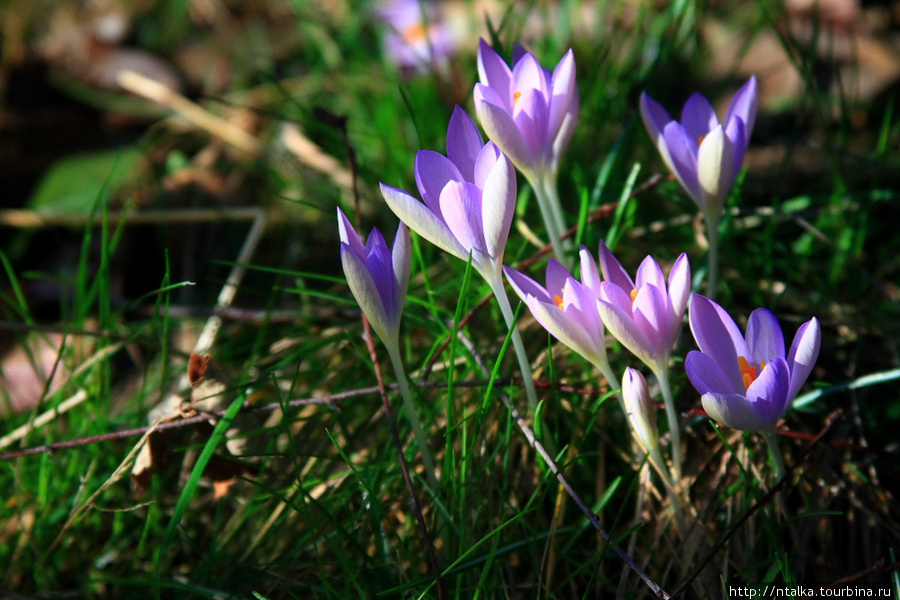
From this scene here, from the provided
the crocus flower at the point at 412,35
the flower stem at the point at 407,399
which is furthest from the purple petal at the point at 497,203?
the crocus flower at the point at 412,35

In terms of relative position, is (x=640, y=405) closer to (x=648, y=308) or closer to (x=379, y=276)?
(x=648, y=308)

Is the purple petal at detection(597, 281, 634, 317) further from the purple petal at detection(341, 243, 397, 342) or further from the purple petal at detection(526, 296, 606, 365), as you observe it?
the purple petal at detection(341, 243, 397, 342)

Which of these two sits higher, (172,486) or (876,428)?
(876,428)

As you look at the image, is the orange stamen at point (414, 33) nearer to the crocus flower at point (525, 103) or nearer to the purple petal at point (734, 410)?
the crocus flower at point (525, 103)

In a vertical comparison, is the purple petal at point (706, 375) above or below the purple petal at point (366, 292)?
below

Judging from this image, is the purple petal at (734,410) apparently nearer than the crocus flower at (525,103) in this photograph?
Yes

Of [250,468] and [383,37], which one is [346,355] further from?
[383,37]

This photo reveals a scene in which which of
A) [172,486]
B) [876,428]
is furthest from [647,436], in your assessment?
[172,486]

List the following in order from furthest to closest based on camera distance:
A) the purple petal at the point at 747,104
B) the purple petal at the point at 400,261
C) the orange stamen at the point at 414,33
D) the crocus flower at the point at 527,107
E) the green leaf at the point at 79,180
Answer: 1. the orange stamen at the point at 414,33
2. the green leaf at the point at 79,180
3. the purple petal at the point at 747,104
4. the crocus flower at the point at 527,107
5. the purple petal at the point at 400,261
